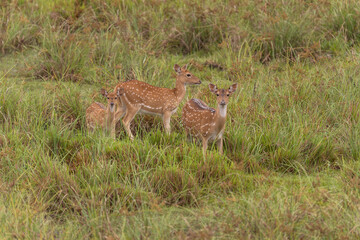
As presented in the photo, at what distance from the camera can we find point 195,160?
297 inches

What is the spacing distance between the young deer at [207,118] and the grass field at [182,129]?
18cm

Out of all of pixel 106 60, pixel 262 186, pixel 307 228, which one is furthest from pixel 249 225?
pixel 106 60

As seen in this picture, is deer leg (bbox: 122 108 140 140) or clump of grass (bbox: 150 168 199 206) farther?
deer leg (bbox: 122 108 140 140)

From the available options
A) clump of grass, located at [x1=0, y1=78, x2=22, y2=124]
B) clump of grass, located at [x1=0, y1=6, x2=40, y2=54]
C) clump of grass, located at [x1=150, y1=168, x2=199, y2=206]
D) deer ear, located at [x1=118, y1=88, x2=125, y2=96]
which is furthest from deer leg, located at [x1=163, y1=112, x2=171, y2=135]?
clump of grass, located at [x1=0, y1=6, x2=40, y2=54]

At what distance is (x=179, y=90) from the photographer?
989 cm

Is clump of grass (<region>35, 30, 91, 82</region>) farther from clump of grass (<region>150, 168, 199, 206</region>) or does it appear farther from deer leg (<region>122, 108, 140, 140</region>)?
clump of grass (<region>150, 168, 199, 206</region>)

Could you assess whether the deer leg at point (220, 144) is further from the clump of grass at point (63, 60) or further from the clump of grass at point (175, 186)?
the clump of grass at point (63, 60)

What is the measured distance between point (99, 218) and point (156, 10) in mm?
7549

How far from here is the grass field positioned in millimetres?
6281

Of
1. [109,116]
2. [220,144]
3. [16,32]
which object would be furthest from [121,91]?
[16,32]

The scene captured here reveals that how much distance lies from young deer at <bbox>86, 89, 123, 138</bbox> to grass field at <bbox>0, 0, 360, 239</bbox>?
19 centimetres

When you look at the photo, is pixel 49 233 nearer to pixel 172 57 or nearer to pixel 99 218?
pixel 99 218

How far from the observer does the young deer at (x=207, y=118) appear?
8320mm

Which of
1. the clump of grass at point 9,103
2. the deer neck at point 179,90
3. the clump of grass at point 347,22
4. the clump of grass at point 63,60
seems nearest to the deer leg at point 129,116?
the deer neck at point 179,90
